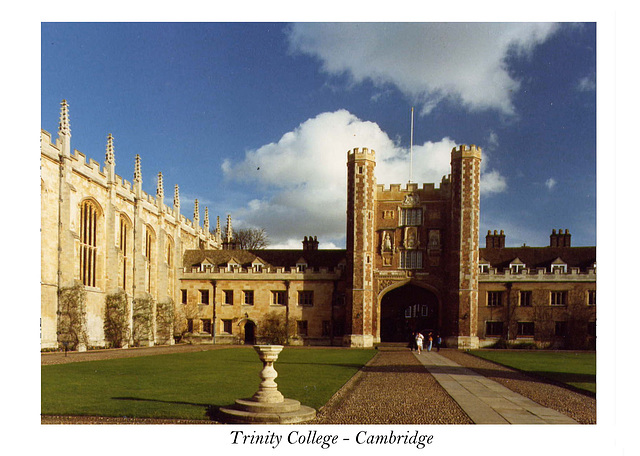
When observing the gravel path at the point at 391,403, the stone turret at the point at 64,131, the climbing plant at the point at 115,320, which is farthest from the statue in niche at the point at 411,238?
the gravel path at the point at 391,403

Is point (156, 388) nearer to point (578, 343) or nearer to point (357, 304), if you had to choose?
point (357, 304)

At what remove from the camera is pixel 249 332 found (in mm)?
49875

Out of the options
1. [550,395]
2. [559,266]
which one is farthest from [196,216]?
[550,395]

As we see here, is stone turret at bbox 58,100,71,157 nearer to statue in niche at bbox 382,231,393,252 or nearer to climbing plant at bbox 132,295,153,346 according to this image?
climbing plant at bbox 132,295,153,346

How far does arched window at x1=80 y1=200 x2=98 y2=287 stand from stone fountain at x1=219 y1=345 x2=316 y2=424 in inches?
1021

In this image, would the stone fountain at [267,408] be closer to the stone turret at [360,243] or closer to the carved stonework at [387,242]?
the stone turret at [360,243]

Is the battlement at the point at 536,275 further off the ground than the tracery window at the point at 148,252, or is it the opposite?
the tracery window at the point at 148,252

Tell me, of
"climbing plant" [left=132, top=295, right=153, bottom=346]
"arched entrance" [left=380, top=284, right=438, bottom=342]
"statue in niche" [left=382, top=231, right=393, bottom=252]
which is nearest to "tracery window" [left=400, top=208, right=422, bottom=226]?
"statue in niche" [left=382, top=231, right=393, bottom=252]

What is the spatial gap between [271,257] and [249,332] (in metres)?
7.13

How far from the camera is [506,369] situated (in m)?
24.2

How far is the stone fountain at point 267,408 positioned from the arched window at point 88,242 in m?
25.9

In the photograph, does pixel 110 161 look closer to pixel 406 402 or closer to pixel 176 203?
pixel 176 203

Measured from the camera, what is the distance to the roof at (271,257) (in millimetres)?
51938

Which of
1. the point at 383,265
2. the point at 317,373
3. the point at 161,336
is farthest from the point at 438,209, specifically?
the point at 317,373
